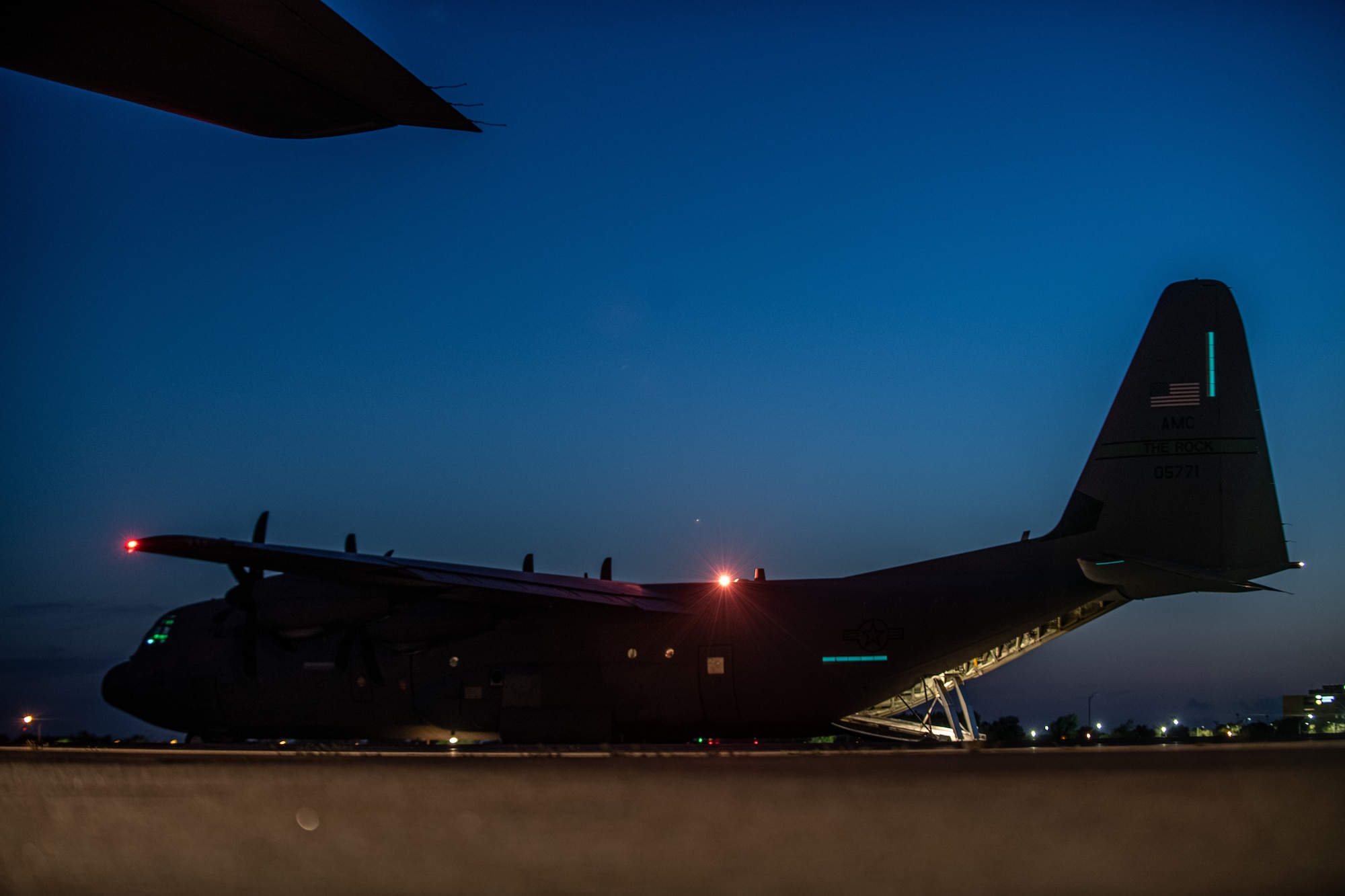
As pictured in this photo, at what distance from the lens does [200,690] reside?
16.2 m

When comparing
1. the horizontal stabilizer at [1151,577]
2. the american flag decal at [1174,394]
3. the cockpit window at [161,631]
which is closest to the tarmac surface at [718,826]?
the horizontal stabilizer at [1151,577]

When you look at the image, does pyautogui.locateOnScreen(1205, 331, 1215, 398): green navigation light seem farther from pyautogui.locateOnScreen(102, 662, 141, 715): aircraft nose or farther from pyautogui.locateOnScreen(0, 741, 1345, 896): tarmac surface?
pyautogui.locateOnScreen(102, 662, 141, 715): aircraft nose

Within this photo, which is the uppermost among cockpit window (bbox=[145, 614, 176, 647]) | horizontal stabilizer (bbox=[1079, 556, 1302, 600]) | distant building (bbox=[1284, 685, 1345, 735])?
horizontal stabilizer (bbox=[1079, 556, 1302, 600])

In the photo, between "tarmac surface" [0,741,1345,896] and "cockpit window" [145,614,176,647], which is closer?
"tarmac surface" [0,741,1345,896]

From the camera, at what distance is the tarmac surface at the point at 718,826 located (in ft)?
19.2

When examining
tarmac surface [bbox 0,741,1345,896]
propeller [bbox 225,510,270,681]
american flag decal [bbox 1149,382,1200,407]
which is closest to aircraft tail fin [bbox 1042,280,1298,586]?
american flag decal [bbox 1149,382,1200,407]

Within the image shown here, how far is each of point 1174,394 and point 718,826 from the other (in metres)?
11.8

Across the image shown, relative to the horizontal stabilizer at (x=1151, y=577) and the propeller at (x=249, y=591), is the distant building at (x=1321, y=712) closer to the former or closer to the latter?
the horizontal stabilizer at (x=1151, y=577)

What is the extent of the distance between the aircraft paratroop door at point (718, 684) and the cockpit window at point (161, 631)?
9.59 m

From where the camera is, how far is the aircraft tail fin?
14.1 meters

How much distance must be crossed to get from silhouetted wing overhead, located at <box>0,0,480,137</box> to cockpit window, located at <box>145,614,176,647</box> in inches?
355

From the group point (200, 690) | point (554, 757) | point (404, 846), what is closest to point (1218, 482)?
point (554, 757)

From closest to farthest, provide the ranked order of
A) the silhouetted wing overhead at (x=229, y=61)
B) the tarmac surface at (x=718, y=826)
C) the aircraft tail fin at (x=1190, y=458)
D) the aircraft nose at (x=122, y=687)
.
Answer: the tarmac surface at (x=718, y=826) → the silhouetted wing overhead at (x=229, y=61) → the aircraft tail fin at (x=1190, y=458) → the aircraft nose at (x=122, y=687)

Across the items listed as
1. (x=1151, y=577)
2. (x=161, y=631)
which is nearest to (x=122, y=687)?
(x=161, y=631)
